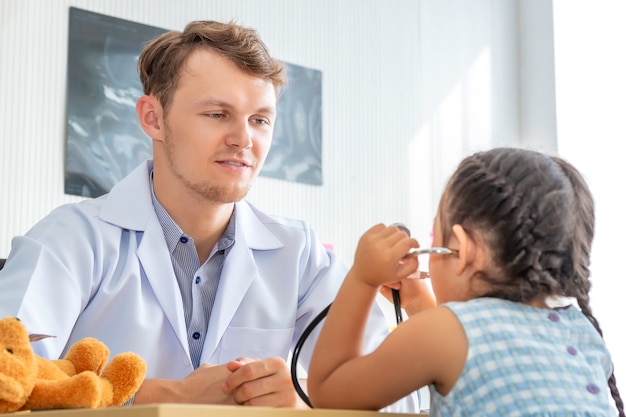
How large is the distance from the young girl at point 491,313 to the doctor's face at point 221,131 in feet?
2.57

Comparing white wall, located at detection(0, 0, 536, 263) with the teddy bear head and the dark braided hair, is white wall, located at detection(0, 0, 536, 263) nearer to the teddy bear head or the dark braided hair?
the teddy bear head

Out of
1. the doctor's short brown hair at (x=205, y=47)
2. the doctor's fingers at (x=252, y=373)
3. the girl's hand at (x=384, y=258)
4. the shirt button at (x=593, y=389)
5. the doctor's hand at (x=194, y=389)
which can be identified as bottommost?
the doctor's hand at (x=194, y=389)

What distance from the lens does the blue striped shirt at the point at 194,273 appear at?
1.55 metres

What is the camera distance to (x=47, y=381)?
2.76 feet

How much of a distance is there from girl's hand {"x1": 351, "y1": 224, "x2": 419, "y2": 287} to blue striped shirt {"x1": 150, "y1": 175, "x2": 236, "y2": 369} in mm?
706

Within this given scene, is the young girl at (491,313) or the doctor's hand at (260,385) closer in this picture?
the young girl at (491,313)

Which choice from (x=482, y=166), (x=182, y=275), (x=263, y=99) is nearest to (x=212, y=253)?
(x=182, y=275)

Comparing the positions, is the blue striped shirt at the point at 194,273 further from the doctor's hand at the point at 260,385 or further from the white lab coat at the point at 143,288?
the doctor's hand at the point at 260,385

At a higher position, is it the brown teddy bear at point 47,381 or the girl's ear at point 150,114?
the girl's ear at point 150,114

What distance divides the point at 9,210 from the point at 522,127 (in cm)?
232

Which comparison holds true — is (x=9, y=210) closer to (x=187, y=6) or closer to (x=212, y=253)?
(x=187, y=6)

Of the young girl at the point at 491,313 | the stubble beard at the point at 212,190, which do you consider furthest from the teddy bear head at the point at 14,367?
the stubble beard at the point at 212,190

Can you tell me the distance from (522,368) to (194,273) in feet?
3.05

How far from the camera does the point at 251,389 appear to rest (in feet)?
4.02
